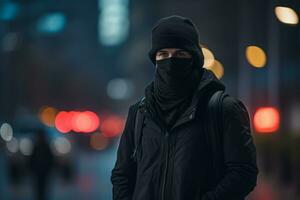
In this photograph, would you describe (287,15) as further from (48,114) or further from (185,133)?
(48,114)

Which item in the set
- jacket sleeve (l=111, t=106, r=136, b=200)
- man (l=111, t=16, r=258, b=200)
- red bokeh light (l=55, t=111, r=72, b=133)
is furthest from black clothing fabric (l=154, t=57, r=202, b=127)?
red bokeh light (l=55, t=111, r=72, b=133)

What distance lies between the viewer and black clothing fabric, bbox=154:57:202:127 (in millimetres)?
3701

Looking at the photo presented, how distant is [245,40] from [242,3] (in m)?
3.84

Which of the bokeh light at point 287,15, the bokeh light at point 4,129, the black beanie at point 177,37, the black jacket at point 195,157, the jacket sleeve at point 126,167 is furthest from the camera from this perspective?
the bokeh light at point 4,129

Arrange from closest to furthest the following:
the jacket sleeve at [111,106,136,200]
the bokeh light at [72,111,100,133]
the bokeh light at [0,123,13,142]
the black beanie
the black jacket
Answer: the black jacket
the black beanie
the jacket sleeve at [111,106,136,200]
the bokeh light at [0,123,13,142]
the bokeh light at [72,111,100,133]

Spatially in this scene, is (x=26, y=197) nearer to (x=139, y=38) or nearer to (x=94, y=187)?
(x=94, y=187)

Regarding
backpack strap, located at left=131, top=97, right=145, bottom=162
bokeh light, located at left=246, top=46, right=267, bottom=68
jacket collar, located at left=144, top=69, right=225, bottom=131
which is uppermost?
bokeh light, located at left=246, top=46, right=267, bottom=68

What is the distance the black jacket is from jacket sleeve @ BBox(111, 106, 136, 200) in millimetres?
170

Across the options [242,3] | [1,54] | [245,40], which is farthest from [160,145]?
[245,40]

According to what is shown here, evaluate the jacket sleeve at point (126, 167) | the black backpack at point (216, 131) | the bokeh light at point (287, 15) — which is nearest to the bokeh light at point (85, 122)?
the bokeh light at point (287, 15)

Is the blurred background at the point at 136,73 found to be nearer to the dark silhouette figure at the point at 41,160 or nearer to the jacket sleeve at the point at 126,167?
the dark silhouette figure at the point at 41,160

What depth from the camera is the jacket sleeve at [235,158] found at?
3627 millimetres

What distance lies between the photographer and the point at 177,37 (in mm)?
3723

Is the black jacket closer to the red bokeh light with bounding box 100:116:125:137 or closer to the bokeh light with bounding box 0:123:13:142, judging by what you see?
the bokeh light with bounding box 0:123:13:142
